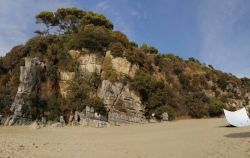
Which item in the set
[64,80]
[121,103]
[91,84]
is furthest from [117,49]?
[121,103]

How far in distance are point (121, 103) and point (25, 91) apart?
9.23 m

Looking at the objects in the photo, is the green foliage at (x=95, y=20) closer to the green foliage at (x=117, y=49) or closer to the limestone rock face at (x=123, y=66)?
the green foliage at (x=117, y=49)

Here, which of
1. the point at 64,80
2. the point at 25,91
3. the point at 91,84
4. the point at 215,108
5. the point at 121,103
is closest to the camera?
the point at 121,103

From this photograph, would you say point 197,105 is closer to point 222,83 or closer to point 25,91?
point 222,83

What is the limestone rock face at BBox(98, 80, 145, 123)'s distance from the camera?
27906 mm

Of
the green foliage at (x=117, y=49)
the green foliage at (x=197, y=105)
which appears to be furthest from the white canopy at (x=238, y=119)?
the green foliage at (x=117, y=49)

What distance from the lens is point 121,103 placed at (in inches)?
1133

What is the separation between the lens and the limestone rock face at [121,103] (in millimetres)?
27906

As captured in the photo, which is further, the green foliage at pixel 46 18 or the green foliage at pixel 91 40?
the green foliage at pixel 46 18

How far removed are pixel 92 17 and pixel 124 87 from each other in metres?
17.6

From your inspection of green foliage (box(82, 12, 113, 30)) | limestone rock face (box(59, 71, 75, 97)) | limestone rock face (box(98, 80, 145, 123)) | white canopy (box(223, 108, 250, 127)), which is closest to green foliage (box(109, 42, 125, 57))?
limestone rock face (box(98, 80, 145, 123))

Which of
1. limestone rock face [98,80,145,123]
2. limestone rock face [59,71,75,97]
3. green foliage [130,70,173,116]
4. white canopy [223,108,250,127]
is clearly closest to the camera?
white canopy [223,108,250,127]

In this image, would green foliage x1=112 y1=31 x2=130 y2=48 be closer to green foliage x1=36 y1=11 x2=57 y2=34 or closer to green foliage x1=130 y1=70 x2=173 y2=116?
green foliage x1=130 y1=70 x2=173 y2=116

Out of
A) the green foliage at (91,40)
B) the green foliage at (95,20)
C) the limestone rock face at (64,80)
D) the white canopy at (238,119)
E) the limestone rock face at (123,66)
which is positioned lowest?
the white canopy at (238,119)
